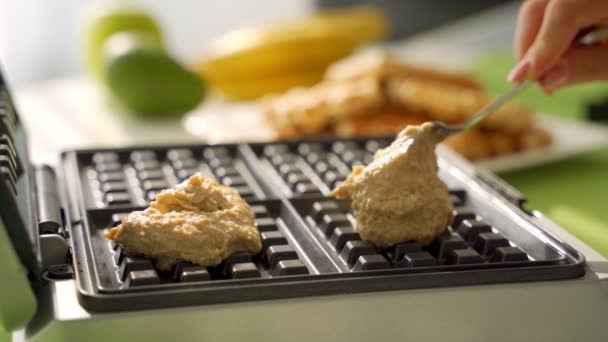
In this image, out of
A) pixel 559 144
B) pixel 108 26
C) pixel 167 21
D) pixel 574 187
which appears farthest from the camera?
pixel 167 21

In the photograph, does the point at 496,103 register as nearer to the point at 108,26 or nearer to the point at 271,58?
the point at 271,58

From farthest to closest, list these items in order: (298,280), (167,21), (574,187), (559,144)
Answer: (167,21), (559,144), (574,187), (298,280)

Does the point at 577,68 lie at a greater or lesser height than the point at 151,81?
lesser

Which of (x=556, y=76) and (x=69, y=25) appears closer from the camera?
(x=556, y=76)

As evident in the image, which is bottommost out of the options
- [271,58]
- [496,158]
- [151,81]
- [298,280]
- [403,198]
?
[298,280]

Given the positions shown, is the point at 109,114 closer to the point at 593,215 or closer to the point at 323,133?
the point at 323,133

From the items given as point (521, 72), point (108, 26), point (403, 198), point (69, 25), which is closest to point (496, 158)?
point (521, 72)
